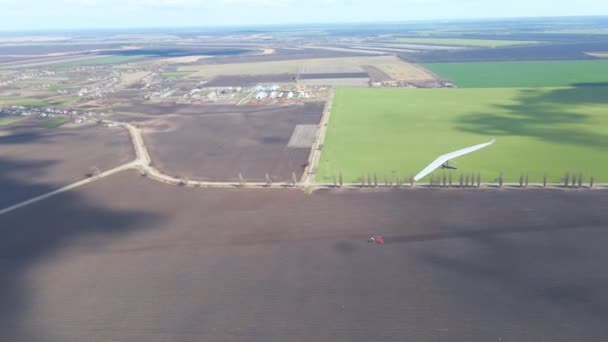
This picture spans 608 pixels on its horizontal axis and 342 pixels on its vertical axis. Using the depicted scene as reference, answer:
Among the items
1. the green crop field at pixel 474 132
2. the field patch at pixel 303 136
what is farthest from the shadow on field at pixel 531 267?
the field patch at pixel 303 136

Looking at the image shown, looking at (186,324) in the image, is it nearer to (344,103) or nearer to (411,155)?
(411,155)

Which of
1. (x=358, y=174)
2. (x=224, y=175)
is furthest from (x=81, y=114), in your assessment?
(x=358, y=174)

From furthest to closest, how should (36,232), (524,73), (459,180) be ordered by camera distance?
1. (524,73)
2. (459,180)
3. (36,232)

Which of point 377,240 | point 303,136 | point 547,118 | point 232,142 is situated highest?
point 232,142

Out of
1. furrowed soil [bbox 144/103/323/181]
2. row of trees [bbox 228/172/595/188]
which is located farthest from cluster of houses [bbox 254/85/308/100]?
row of trees [bbox 228/172/595/188]

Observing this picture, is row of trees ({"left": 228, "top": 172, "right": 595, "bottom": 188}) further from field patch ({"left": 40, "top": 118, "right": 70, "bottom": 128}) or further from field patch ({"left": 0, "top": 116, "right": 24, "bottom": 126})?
field patch ({"left": 0, "top": 116, "right": 24, "bottom": 126})

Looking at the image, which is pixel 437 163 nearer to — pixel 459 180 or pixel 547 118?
pixel 459 180

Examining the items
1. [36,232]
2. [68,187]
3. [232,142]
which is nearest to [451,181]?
[232,142]
